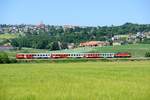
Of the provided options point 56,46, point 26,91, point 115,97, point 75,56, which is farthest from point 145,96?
point 56,46

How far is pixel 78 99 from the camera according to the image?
53.7ft

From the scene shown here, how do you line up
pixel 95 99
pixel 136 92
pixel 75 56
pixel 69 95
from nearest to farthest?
pixel 95 99 → pixel 69 95 → pixel 136 92 → pixel 75 56

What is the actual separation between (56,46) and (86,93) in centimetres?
14009

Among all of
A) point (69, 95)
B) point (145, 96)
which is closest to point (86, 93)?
point (69, 95)

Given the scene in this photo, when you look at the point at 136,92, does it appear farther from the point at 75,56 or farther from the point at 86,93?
the point at 75,56

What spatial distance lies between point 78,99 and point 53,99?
0.94 metres

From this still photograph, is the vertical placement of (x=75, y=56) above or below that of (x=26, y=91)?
below

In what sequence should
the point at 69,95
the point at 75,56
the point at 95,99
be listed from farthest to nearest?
the point at 75,56 < the point at 69,95 < the point at 95,99

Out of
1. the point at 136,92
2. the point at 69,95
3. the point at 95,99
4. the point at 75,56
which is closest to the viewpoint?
the point at 95,99

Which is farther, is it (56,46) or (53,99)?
(56,46)

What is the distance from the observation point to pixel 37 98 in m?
16.6

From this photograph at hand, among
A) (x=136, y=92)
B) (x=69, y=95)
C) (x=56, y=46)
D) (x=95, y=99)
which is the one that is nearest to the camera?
(x=95, y=99)

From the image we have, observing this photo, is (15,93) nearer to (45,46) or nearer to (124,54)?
(124,54)

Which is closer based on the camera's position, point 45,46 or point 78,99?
point 78,99
